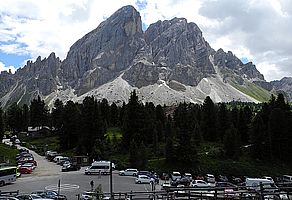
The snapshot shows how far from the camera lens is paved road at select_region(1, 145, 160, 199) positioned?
143 feet

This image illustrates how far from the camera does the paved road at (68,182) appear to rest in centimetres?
4349

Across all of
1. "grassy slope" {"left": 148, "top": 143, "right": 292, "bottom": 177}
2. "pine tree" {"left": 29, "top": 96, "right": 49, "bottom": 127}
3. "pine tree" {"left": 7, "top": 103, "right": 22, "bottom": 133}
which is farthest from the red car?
"pine tree" {"left": 7, "top": 103, "right": 22, "bottom": 133}

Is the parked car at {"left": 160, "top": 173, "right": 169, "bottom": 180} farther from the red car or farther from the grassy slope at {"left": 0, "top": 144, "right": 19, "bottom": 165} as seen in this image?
the grassy slope at {"left": 0, "top": 144, "right": 19, "bottom": 165}

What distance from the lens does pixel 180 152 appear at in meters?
67.0

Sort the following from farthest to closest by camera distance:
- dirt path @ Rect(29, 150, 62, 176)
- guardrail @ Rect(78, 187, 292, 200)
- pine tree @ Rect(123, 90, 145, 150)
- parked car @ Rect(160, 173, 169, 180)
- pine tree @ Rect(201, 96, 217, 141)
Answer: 1. pine tree @ Rect(201, 96, 217, 141)
2. pine tree @ Rect(123, 90, 145, 150)
3. dirt path @ Rect(29, 150, 62, 176)
4. parked car @ Rect(160, 173, 169, 180)
5. guardrail @ Rect(78, 187, 292, 200)

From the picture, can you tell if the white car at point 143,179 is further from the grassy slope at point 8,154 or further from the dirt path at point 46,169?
the grassy slope at point 8,154

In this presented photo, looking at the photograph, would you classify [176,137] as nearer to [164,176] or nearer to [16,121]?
[164,176]

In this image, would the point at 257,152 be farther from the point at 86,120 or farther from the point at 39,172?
the point at 39,172

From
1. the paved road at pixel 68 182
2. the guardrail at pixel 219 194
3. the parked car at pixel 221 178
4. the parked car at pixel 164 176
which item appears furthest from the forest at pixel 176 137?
the guardrail at pixel 219 194

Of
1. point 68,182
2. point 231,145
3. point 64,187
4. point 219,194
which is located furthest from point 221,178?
point 219,194

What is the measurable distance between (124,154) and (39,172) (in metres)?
17.8

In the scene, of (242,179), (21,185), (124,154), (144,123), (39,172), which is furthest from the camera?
(144,123)

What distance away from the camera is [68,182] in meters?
48.6

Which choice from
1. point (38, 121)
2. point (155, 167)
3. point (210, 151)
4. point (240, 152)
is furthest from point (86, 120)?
point (38, 121)
